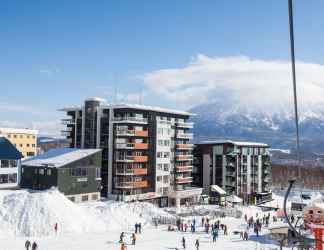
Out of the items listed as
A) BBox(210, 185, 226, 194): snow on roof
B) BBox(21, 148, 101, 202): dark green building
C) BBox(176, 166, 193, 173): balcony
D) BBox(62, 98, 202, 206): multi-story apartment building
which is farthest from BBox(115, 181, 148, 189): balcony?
BBox(210, 185, 226, 194): snow on roof

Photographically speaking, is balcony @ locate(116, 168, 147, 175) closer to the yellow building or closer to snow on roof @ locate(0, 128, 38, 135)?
snow on roof @ locate(0, 128, 38, 135)

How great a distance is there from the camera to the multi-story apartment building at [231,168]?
3314 inches

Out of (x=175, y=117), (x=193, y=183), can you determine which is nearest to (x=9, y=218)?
(x=175, y=117)

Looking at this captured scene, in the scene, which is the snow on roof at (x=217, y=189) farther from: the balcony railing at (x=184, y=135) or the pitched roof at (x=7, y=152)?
the pitched roof at (x=7, y=152)

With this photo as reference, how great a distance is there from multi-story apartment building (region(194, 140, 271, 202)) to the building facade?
131 ft

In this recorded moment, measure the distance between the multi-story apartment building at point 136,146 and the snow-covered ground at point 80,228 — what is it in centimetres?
1402

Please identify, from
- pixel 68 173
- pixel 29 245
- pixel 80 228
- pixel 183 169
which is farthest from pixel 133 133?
pixel 29 245

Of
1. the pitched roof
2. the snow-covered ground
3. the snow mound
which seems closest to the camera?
the snow-covered ground

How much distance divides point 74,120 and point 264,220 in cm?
3643

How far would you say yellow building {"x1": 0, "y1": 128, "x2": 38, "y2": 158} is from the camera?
106656 mm

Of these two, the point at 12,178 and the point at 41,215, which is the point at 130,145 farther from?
the point at 41,215

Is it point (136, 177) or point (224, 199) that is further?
point (224, 199)

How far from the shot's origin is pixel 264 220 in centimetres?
6081

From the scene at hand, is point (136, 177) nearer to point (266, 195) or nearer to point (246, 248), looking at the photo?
point (246, 248)
